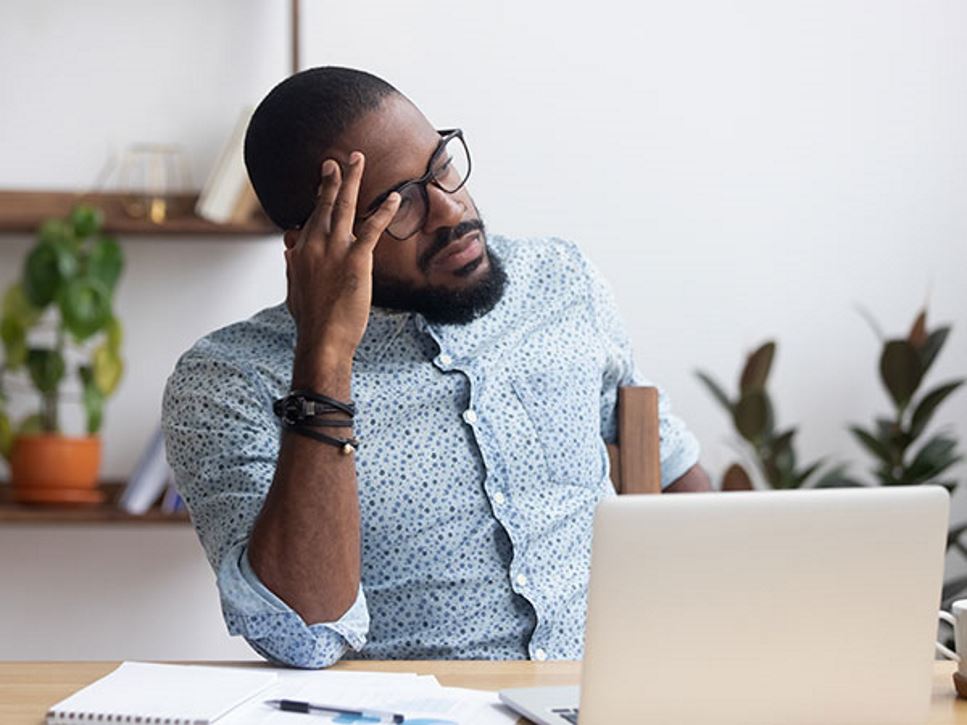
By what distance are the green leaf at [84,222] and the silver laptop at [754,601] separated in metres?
2.06

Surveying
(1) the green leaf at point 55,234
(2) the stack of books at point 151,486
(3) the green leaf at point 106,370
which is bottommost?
(2) the stack of books at point 151,486

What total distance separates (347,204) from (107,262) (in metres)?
1.43

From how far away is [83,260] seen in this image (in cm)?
289

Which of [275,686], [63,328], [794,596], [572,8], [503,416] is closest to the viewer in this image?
[794,596]

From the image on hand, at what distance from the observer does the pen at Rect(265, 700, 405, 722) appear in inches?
45.5

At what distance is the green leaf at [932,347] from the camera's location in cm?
286

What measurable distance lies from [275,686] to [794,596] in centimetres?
47

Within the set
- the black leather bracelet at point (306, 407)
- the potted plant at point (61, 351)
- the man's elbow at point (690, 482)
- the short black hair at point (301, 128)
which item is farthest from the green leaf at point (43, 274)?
the black leather bracelet at point (306, 407)

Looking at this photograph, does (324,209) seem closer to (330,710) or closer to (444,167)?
(444,167)

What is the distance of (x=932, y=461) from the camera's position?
9.36 ft

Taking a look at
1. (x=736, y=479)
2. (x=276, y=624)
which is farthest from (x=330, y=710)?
(x=736, y=479)

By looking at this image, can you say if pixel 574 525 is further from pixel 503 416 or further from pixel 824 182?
pixel 824 182

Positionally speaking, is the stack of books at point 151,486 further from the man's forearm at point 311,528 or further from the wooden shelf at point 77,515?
the man's forearm at point 311,528

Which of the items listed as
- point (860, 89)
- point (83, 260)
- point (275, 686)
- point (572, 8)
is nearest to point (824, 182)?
point (860, 89)
